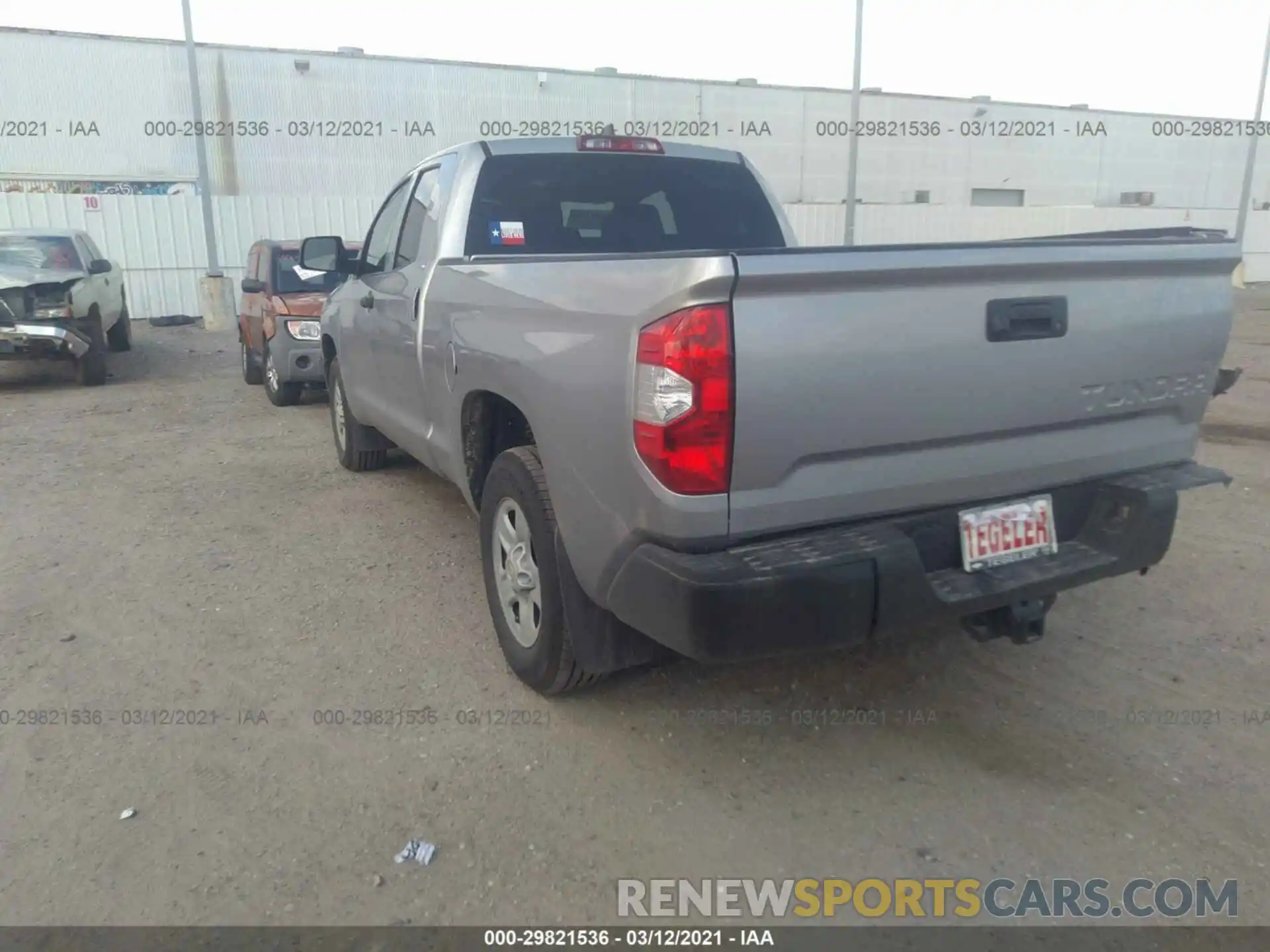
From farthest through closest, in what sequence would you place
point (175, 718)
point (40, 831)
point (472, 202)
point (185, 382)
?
point (185, 382), point (472, 202), point (175, 718), point (40, 831)

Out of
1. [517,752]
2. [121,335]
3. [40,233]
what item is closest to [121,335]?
[121,335]

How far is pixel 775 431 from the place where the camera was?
237 centimetres

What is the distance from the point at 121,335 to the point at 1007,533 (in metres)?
14.3

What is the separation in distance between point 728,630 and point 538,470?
3.35 feet

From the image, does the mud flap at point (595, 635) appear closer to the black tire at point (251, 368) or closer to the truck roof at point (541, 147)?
the truck roof at point (541, 147)

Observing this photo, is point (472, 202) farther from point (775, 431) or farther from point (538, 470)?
point (775, 431)

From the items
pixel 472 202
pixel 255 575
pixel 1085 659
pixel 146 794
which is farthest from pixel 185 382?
pixel 1085 659

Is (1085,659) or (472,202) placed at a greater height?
(472,202)

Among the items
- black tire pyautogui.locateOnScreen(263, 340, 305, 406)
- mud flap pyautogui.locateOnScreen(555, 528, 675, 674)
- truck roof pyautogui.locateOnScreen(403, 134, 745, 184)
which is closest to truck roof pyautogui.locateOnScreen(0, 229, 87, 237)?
black tire pyautogui.locateOnScreen(263, 340, 305, 406)

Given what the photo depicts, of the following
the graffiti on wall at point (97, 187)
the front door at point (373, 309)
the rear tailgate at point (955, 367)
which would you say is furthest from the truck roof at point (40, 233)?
the rear tailgate at point (955, 367)

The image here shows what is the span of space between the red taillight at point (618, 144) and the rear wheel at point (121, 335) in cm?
1171

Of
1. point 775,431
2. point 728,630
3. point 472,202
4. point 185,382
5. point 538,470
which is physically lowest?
point 185,382

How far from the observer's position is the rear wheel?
1366cm

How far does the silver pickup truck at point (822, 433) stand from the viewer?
7.69ft
